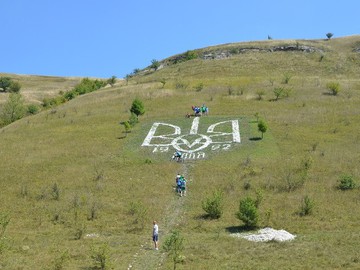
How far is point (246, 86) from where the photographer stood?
274 ft

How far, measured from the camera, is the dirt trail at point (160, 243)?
2356 cm

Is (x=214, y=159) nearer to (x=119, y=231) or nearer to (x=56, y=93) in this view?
(x=119, y=231)

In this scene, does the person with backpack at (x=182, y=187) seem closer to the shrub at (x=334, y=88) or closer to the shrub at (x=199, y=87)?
the shrub at (x=334, y=88)

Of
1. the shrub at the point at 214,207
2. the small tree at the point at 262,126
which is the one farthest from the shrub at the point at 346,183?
the small tree at the point at 262,126

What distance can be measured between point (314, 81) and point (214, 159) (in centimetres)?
4662

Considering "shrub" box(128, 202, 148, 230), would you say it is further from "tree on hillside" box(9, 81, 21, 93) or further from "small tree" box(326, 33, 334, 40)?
"small tree" box(326, 33, 334, 40)

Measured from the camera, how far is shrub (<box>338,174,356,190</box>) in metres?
36.9

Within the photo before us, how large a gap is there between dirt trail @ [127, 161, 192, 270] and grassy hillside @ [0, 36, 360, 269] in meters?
0.11

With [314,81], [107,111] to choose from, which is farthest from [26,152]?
[314,81]

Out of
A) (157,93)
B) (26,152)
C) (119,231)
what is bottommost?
(119,231)

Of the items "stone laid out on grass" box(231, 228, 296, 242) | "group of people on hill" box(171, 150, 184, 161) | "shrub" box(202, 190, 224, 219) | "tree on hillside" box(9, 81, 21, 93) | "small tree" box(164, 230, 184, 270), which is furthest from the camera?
"tree on hillside" box(9, 81, 21, 93)

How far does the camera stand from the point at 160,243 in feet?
91.7

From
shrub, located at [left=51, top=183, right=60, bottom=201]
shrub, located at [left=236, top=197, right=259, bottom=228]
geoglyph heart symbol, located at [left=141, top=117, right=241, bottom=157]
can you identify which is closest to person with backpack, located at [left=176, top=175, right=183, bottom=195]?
shrub, located at [left=236, top=197, right=259, bottom=228]

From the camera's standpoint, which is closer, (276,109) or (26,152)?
(26,152)
